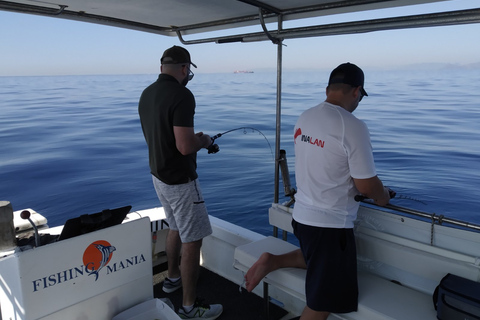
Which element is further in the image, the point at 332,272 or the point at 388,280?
the point at 388,280

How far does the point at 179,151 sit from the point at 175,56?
46cm

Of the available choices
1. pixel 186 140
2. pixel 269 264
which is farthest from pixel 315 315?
pixel 186 140

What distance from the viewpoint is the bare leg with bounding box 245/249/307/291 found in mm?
1595

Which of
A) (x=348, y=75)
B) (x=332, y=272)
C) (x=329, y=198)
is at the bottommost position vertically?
(x=332, y=272)

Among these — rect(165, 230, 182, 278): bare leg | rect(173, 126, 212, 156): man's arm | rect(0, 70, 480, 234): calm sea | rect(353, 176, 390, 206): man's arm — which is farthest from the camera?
rect(0, 70, 480, 234): calm sea

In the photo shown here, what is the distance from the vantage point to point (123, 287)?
1447 mm

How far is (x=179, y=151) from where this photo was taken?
67.7 inches

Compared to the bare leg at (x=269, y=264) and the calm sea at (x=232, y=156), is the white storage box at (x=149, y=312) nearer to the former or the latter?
the bare leg at (x=269, y=264)

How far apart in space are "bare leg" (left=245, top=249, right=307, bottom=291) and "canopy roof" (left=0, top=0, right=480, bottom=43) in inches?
42.1

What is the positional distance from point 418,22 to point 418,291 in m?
1.11

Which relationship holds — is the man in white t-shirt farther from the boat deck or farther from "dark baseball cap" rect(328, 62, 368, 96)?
the boat deck

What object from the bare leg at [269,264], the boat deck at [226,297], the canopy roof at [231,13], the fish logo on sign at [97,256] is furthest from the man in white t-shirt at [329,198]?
the fish logo on sign at [97,256]

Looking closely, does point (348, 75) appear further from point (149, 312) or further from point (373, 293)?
point (149, 312)

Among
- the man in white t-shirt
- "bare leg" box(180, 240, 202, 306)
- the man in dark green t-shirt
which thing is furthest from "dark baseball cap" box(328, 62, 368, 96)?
"bare leg" box(180, 240, 202, 306)
